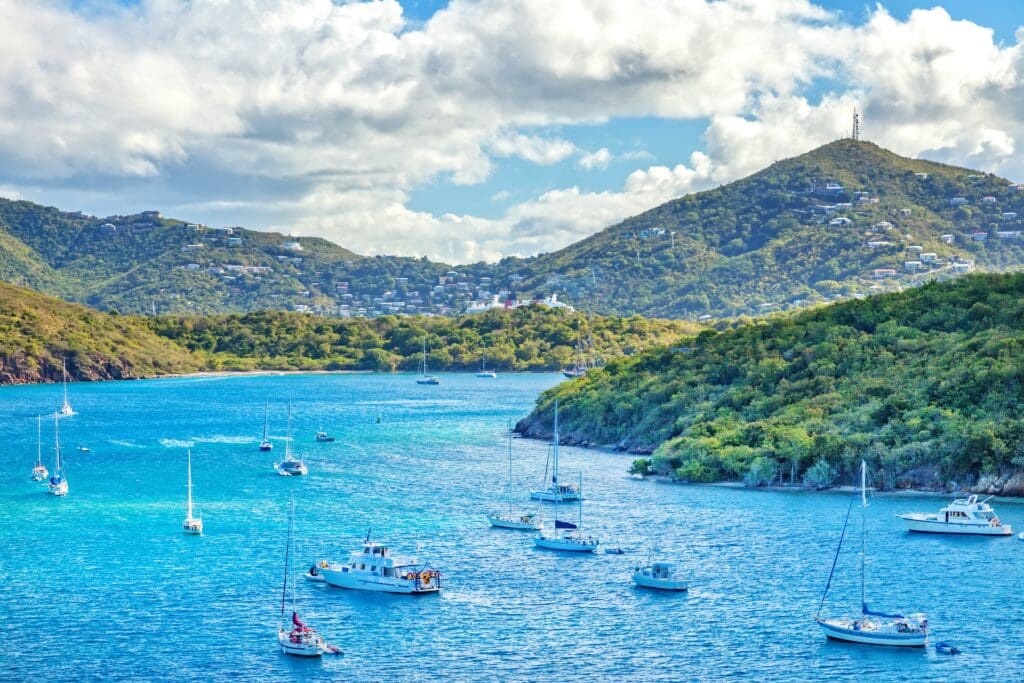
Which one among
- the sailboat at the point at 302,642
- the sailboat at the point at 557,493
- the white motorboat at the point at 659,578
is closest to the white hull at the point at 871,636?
the white motorboat at the point at 659,578

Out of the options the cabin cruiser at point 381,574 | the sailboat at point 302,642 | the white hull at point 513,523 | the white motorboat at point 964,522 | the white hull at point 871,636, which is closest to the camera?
the sailboat at point 302,642

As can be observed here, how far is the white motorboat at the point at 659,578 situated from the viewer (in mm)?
62750

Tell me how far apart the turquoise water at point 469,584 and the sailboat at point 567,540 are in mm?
1015

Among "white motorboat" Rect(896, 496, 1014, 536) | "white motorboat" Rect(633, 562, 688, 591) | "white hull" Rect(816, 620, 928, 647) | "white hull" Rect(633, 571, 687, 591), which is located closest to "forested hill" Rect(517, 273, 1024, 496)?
"white motorboat" Rect(896, 496, 1014, 536)

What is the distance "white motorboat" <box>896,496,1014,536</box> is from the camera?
74.0 meters

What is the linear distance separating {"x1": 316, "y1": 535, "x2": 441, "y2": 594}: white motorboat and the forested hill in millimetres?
37962

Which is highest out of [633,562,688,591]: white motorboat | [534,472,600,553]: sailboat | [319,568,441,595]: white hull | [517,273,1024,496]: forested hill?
[517,273,1024,496]: forested hill

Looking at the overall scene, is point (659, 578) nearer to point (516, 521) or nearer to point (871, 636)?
point (871, 636)

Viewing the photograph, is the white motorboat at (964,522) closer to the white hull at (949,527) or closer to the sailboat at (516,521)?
the white hull at (949,527)

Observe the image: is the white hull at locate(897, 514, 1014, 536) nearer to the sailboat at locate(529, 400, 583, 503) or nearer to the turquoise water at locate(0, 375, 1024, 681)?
the turquoise water at locate(0, 375, 1024, 681)

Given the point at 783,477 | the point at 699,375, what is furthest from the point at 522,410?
the point at 783,477

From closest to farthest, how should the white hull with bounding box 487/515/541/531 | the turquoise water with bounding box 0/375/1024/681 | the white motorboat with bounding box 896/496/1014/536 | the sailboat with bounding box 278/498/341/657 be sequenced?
the turquoise water with bounding box 0/375/1024/681
the sailboat with bounding box 278/498/341/657
the white motorboat with bounding box 896/496/1014/536
the white hull with bounding box 487/515/541/531

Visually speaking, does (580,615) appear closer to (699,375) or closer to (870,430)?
(870,430)

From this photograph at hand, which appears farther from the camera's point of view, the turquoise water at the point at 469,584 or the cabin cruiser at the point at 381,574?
the cabin cruiser at the point at 381,574
